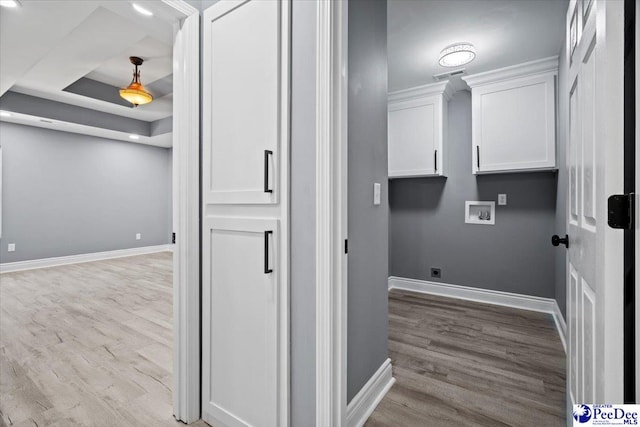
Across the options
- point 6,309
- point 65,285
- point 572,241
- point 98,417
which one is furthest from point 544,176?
point 65,285

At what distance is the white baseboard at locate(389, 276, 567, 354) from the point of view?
10.0 feet

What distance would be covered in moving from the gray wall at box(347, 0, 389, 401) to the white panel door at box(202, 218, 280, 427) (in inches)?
15.0

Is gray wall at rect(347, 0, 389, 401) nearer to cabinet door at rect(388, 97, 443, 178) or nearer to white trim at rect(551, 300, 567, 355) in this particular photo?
white trim at rect(551, 300, 567, 355)

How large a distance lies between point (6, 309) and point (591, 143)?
481cm

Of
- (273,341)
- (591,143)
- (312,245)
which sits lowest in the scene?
(273,341)

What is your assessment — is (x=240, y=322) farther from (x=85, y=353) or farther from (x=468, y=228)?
(x=468, y=228)

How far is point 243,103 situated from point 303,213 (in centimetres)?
58

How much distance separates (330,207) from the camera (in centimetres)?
Result: 114

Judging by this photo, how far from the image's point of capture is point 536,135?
2895mm

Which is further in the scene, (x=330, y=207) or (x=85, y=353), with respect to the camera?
(x=85, y=353)

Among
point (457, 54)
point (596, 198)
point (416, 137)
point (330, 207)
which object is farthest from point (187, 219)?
point (416, 137)

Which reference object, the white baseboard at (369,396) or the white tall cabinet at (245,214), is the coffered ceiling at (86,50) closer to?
the white tall cabinet at (245,214)

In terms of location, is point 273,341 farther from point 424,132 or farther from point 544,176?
point 544,176

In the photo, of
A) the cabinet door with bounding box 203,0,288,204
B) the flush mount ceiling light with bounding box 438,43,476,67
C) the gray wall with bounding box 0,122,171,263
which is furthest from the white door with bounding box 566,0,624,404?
the gray wall with bounding box 0,122,171,263
